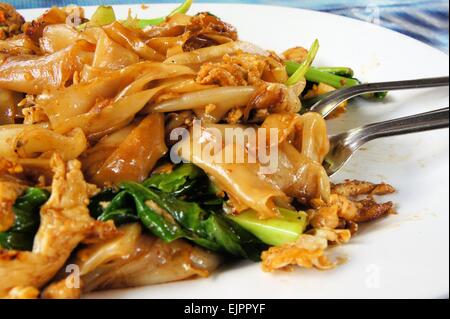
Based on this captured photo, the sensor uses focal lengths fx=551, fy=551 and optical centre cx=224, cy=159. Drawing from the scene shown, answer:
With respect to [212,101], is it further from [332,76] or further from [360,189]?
[332,76]

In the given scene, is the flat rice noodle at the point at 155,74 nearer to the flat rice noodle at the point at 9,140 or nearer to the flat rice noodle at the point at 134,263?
the flat rice noodle at the point at 9,140

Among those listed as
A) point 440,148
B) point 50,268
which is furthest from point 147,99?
point 440,148

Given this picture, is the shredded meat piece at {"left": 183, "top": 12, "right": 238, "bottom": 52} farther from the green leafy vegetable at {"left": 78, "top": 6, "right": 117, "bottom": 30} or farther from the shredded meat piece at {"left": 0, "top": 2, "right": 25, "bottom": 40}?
the shredded meat piece at {"left": 0, "top": 2, "right": 25, "bottom": 40}

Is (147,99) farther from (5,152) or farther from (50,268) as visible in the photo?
(50,268)

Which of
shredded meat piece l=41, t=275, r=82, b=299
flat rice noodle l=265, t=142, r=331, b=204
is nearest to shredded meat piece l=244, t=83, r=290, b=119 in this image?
A: flat rice noodle l=265, t=142, r=331, b=204

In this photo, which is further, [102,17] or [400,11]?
[400,11]

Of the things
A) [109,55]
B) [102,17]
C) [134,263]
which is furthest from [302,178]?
[102,17]
